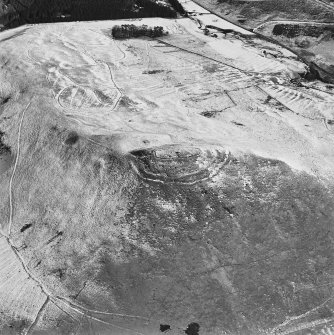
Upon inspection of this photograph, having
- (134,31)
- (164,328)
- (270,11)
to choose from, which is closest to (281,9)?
(270,11)

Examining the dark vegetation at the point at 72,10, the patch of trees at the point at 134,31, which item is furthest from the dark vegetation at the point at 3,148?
the dark vegetation at the point at 72,10

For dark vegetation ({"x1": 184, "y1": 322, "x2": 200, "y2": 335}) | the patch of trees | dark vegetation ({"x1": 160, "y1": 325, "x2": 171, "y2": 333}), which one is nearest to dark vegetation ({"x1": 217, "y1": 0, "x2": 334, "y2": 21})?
the patch of trees

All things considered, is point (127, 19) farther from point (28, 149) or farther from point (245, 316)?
point (245, 316)

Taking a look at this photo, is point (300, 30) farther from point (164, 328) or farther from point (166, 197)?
point (164, 328)

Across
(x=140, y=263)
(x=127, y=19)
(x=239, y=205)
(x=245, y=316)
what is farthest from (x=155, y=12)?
(x=245, y=316)

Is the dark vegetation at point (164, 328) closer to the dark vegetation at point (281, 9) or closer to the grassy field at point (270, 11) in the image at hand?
the grassy field at point (270, 11)

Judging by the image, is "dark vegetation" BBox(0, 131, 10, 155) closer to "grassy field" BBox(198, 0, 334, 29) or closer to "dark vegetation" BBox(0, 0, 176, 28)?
"dark vegetation" BBox(0, 0, 176, 28)
